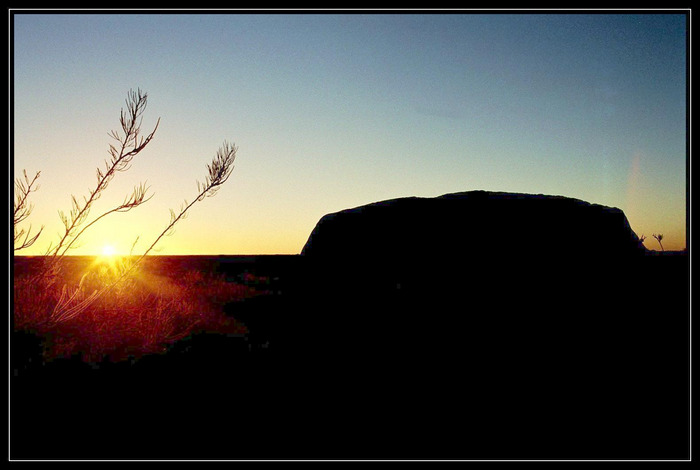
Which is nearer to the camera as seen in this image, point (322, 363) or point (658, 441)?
point (658, 441)

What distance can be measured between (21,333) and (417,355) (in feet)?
15.0

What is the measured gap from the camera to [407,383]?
4.02 m

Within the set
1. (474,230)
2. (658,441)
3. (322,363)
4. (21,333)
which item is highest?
(474,230)

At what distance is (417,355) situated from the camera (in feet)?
14.4

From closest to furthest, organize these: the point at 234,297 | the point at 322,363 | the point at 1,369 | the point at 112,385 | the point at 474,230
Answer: the point at 1,369 → the point at 112,385 → the point at 322,363 → the point at 474,230 → the point at 234,297

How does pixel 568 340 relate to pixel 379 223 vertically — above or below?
below

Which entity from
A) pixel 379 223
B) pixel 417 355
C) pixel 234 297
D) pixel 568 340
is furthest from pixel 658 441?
pixel 234 297

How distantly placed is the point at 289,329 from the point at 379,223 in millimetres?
1682

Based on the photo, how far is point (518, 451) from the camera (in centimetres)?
306

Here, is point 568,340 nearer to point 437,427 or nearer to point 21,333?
point 437,427

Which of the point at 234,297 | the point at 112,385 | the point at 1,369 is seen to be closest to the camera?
the point at 1,369

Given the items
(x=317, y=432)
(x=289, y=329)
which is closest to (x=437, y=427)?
(x=317, y=432)

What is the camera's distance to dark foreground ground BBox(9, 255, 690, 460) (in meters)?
3.15

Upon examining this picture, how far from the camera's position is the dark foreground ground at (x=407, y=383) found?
10.3 ft
